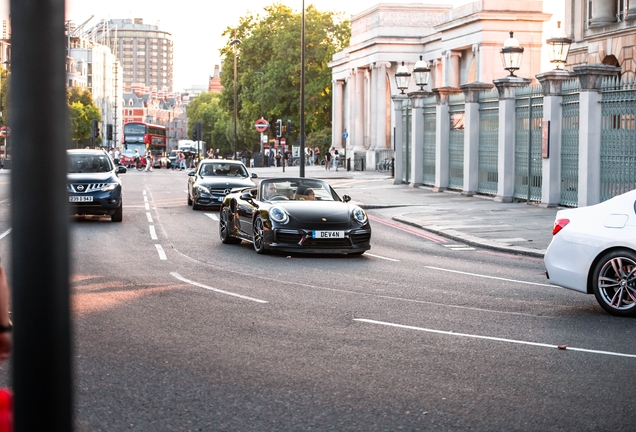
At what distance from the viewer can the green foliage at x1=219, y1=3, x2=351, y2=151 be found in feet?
309

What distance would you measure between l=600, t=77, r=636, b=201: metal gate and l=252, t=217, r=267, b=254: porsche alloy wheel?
9.23 m

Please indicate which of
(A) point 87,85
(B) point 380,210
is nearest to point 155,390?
(B) point 380,210

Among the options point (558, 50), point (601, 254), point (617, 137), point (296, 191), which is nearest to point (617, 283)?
point (601, 254)

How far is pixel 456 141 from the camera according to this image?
33938 mm

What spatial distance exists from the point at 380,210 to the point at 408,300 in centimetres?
1657

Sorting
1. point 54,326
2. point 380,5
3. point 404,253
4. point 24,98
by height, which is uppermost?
point 380,5

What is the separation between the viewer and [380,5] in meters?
71.2

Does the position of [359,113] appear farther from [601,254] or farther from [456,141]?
[601,254]

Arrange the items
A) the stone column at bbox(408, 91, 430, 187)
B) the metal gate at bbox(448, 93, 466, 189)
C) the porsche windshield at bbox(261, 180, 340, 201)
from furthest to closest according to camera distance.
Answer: the stone column at bbox(408, 91, 430, 187), the metal gate at bbox(448, 93, 466, 189), the porsche windshield at bbox(261, 180, 340, 201)

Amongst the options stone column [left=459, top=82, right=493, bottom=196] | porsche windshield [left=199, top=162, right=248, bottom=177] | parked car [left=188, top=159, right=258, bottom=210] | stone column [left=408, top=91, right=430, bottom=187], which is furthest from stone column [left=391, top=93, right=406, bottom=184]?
porsche windshield [left=199, top=162, right=248, bottom=177]

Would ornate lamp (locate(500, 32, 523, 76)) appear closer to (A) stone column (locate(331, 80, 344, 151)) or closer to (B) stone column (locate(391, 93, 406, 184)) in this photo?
(B) stone column (locate(391, 93, 406, 184))

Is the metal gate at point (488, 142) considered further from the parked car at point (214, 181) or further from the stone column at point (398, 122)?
the stone column at point (398, 122)

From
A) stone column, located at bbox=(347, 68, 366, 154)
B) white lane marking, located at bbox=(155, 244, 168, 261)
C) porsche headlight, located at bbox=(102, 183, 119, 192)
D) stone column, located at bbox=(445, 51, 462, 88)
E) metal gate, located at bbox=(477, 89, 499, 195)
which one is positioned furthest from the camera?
stone column, located at bbox=(347, 68, 366, 154)

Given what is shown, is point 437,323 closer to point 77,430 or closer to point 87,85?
point 77,430
